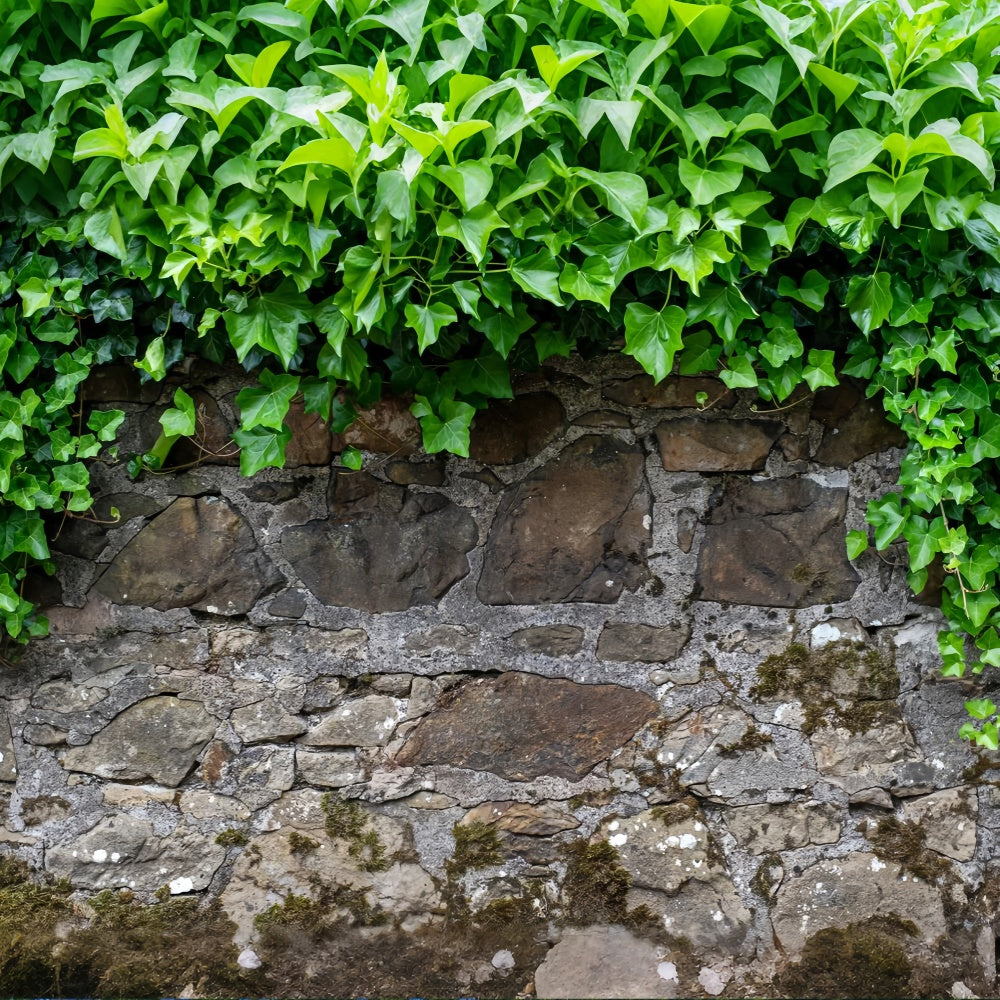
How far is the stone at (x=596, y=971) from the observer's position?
5.11ft

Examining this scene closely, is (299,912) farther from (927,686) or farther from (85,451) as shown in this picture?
(927,686)

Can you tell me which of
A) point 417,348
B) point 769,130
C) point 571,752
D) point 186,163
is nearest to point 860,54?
point 769,130

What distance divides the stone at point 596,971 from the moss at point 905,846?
42 centimetres

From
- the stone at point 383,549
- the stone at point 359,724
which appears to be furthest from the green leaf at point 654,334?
the stone at point 359,724

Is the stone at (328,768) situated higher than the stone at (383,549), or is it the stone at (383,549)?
the stone at (383,549)

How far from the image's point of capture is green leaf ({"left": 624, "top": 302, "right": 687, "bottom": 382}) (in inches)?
53.7

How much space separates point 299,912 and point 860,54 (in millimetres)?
1657

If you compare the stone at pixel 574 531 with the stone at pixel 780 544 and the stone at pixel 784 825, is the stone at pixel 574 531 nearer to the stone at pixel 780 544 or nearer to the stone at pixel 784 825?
the stone at pixel 780 544

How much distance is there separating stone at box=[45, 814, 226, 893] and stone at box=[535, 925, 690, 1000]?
2.01 ft

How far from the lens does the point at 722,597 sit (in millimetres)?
1575

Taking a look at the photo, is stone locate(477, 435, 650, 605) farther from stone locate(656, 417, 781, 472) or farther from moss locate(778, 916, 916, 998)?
moss locate(778, 916, 916, 998)

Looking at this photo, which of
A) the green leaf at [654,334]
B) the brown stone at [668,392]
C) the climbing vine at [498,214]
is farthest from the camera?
the brown stone at [668,392]

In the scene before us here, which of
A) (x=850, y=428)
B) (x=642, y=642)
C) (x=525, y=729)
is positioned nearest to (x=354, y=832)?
(x=525, y=729)

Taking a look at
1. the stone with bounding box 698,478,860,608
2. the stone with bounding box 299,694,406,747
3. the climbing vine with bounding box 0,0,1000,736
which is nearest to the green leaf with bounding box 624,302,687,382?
the climbing vine with bounding box 0,0,1000,736
